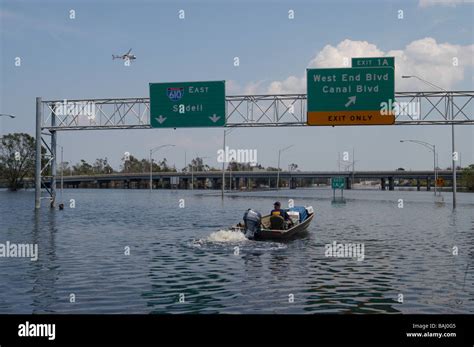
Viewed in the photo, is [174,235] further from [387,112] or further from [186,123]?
[387,112]

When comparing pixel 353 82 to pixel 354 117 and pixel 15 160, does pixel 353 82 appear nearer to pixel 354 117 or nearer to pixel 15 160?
pixel 354 117

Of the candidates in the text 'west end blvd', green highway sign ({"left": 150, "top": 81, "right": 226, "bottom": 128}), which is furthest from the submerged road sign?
green highway sign ({"left": 150, "top": 81, "right": 226, "bottom": 128})

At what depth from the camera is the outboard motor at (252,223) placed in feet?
80.2

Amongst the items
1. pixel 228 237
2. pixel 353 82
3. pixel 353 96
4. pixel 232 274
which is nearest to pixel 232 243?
pixel 228 237

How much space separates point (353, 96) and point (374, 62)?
12.2 ft

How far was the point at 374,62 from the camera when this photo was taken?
124ft

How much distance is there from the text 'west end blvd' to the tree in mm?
136856

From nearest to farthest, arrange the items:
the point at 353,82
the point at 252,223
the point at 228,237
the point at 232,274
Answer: the point at 232,274, the point at 252,223, the point at 228,237, the point at 353,82

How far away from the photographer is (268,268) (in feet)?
58.0

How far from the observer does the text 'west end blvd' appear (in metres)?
36.3

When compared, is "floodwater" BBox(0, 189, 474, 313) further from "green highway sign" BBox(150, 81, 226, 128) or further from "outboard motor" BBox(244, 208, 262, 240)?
"green highway sign" BBox(150, 81, 226, 128)

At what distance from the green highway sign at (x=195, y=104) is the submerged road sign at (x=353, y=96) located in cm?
702
